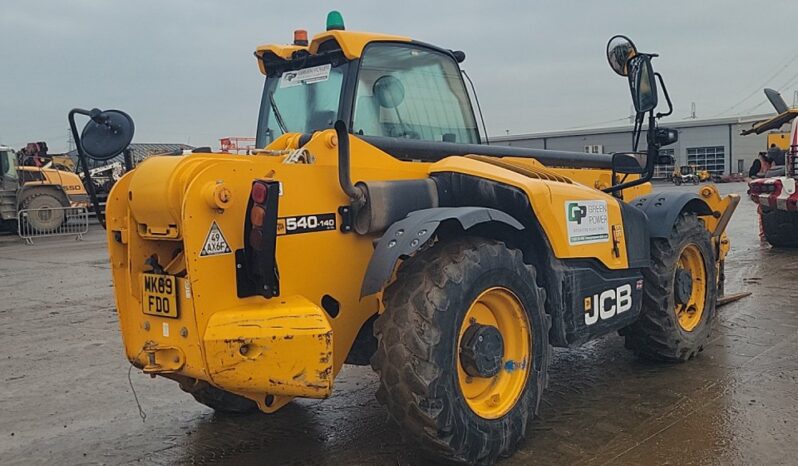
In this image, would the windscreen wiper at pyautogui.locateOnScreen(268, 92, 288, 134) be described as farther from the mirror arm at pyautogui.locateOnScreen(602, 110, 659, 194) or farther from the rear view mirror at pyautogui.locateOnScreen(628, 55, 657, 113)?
the mirror arm at pyautogui.locateOnScreen(602, 110, 659, 194)

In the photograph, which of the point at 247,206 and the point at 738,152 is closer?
the point at 247,206

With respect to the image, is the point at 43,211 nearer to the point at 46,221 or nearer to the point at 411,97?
the point at 46,221

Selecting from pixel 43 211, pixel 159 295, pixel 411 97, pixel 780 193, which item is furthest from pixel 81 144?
pixel 43 211

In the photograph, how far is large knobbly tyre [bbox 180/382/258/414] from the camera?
14.5ft

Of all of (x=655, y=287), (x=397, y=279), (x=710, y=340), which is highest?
(x=397, y=279)

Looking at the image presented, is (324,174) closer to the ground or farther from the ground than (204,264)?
farther from the ground

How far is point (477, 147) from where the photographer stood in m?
4.66

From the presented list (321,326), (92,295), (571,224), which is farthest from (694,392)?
(92,295)

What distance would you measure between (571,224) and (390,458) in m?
1.71

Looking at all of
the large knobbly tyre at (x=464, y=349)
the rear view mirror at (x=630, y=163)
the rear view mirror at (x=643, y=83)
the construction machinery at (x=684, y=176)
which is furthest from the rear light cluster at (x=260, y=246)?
the construction machinery at (x=684, y=176)

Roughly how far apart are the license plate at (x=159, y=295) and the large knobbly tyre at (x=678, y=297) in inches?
131

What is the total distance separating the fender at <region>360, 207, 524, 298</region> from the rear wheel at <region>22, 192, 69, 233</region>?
1926 cm

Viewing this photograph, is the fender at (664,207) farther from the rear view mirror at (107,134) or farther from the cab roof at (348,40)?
the rear view mirror at (107,134)

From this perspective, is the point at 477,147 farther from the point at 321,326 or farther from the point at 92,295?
the point at 92,295
